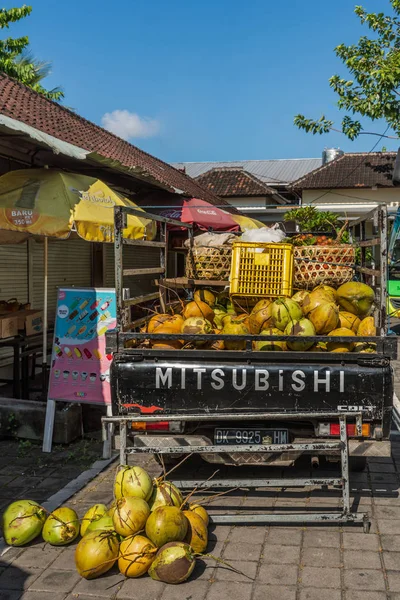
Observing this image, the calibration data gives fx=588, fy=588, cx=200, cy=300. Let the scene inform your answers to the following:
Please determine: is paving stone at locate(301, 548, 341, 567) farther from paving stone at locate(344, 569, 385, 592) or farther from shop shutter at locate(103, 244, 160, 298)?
shop shutter at locate(103, 244, 160, 298)

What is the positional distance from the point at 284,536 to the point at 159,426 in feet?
3.75

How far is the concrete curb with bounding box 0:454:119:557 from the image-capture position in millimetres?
4492

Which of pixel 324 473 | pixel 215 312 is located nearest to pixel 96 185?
pixel 215 312

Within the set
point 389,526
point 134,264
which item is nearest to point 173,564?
point 389,526

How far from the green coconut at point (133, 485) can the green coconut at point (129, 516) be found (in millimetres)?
139

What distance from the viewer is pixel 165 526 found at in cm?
→ 345

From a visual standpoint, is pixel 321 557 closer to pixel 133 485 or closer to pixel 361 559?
pixel 361 559

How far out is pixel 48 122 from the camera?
34.0 ft

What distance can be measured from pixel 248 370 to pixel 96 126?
13.4 m

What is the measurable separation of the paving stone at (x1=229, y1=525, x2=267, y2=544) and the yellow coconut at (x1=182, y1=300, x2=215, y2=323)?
5.77 ft

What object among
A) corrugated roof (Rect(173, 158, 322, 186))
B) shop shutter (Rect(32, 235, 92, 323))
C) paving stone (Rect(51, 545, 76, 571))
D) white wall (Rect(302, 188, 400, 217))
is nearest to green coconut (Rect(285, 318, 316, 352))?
paving stone (Rect(51, 545, 76, 571))

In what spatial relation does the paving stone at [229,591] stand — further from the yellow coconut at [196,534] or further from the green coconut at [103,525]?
the green coconut at [103,525]

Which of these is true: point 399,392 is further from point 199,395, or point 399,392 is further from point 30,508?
point 30,508

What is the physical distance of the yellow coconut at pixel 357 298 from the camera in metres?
5.01
